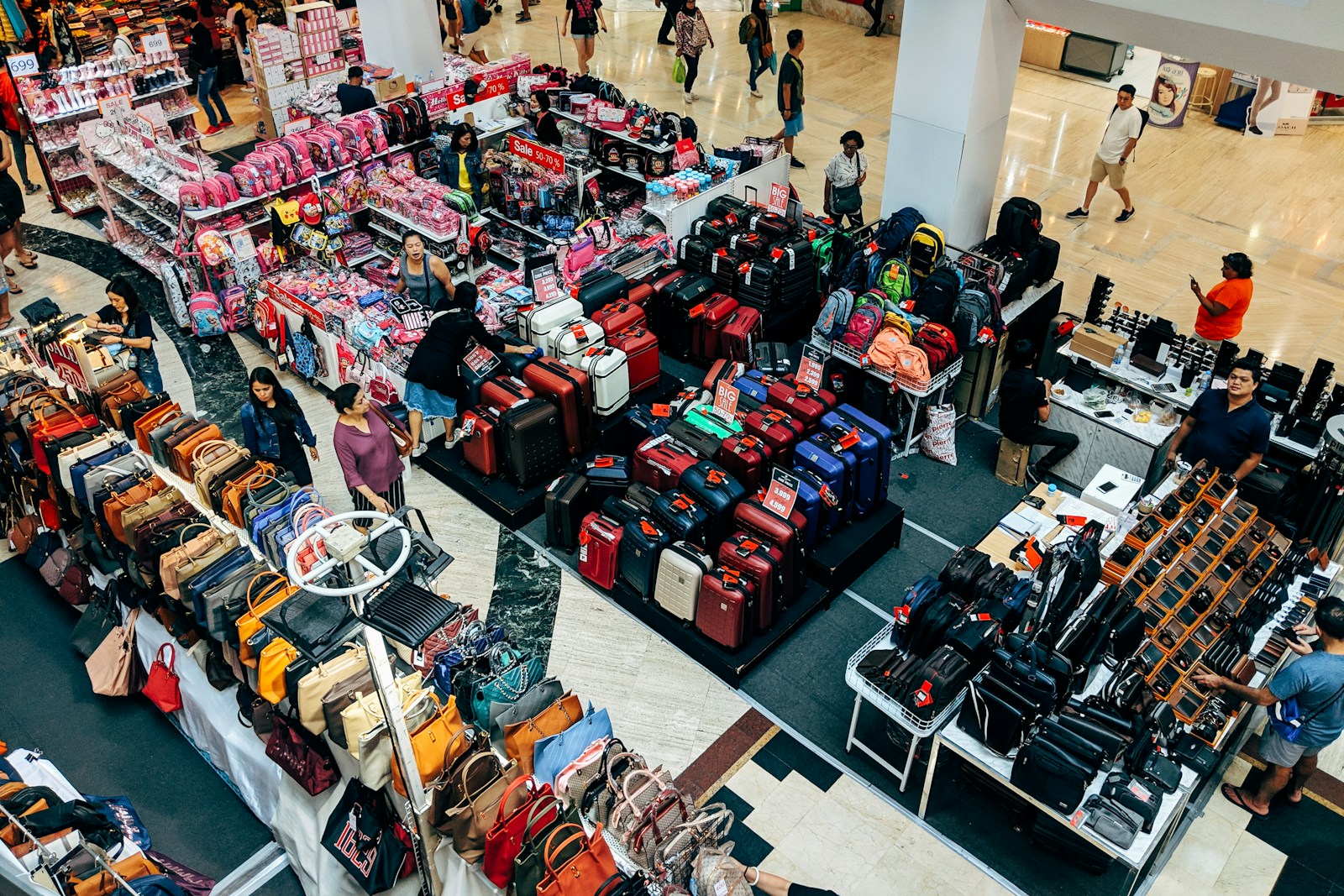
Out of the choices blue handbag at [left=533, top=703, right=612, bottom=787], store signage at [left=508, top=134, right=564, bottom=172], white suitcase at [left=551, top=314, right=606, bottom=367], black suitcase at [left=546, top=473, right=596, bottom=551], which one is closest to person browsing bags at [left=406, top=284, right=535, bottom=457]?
white suitcase at [left=551, top=314, right=606, bottom=367]

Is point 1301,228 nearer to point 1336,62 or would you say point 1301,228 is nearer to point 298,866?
point 1336,62

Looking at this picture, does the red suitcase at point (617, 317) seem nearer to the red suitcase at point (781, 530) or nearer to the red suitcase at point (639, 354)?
the red suitcase at point (639, 354)

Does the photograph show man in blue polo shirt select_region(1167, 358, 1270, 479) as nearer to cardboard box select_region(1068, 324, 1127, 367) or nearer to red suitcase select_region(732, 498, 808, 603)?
cardboard box select_region(1068, 324, 1127, 367)

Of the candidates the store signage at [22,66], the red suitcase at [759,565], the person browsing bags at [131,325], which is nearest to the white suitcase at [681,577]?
the red suitcase at [759,565]

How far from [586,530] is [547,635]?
801 mm

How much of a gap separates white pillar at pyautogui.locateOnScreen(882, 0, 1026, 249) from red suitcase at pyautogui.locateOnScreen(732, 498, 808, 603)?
13.8 ft

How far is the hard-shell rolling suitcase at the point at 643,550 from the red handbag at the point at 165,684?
9.73ft

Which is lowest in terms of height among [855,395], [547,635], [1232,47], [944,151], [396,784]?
[547,635]

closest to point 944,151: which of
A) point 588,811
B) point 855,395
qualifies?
point 855,395

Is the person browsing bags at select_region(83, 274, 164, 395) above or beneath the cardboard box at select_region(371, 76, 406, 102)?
beneath

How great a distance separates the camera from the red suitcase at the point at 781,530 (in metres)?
7.03

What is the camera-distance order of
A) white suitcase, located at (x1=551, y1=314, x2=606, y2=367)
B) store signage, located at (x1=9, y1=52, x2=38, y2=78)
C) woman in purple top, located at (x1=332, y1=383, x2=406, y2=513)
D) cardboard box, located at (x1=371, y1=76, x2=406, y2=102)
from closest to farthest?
woman in purple top, located at (x1=332, y1=383, x2=406, y2=513) → white suitcase, located at (x1=551, y1=314, x2=606, y2=367) → store signage, located at (x1=9, y1=52, x2=38, y2=78) → cardboard box, located at (x1=371, y1=76, x2=406, y2=102)

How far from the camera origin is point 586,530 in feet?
24.6

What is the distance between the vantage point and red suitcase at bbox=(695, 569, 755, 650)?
22.3ft
